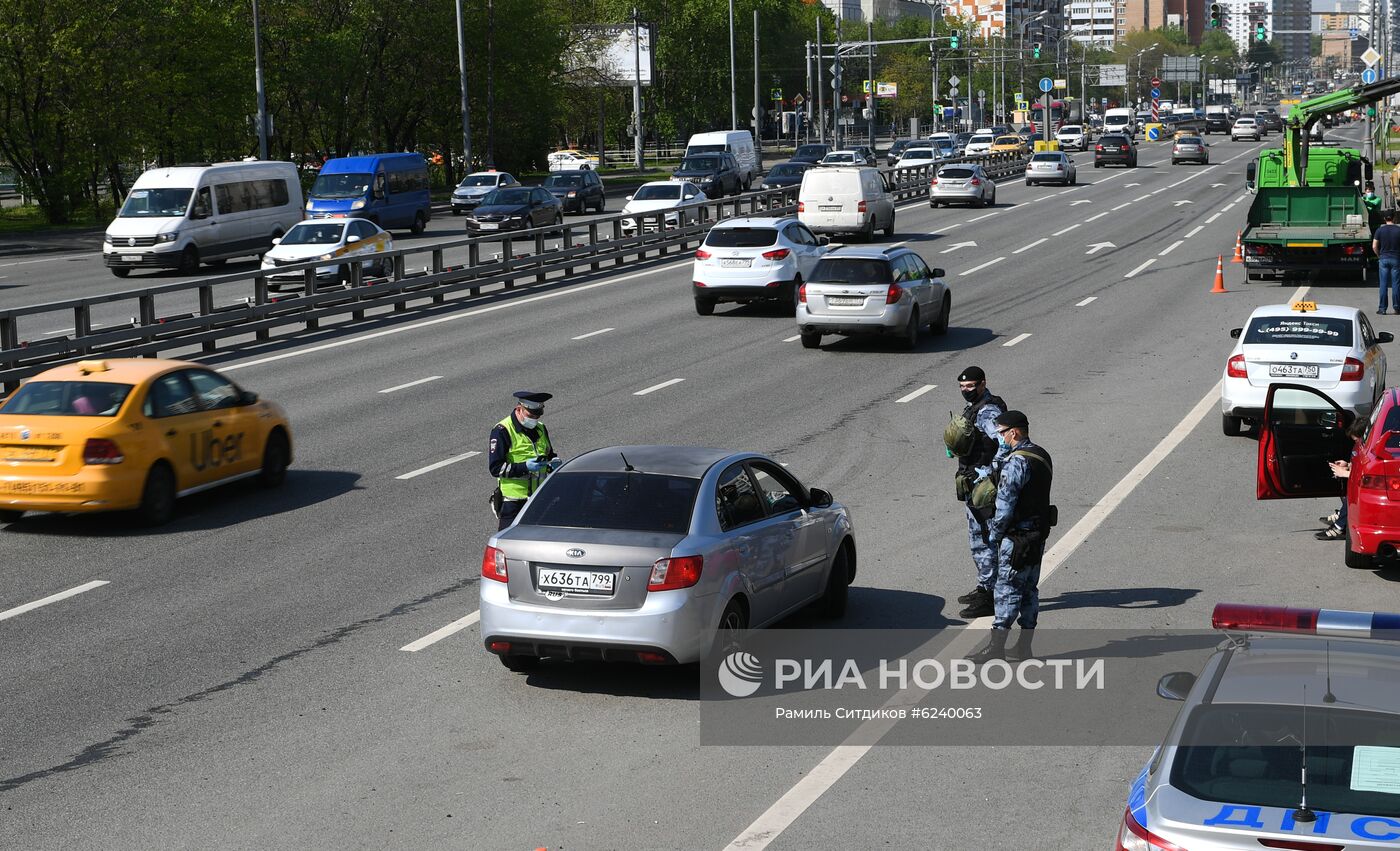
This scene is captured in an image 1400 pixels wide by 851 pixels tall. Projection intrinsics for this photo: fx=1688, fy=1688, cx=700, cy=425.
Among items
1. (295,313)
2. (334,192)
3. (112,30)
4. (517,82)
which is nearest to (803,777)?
(295,313)

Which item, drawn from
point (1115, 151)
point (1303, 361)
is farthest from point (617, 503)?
point (1115, 151)

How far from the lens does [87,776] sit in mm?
8469

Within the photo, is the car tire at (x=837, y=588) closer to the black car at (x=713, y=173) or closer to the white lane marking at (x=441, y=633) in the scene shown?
the white lane marking at (x=441, y=633)

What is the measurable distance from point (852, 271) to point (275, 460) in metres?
11.7

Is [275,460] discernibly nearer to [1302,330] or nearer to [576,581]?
[576,581]

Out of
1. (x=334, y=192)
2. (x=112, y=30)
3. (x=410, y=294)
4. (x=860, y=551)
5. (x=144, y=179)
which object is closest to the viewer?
A: (x=860, y=551)

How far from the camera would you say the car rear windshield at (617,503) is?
9.90 m

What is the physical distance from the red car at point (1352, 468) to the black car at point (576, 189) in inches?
1815

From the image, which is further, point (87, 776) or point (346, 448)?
point (346, 448)

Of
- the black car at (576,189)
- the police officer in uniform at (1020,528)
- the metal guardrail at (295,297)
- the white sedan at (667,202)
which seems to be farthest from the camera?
the black car at (576,189)

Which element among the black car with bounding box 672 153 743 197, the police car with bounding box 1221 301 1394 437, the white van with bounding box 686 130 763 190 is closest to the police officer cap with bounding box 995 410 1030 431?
the police car with bounding box 1221 301 1394 437

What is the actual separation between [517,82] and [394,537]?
Answer: 69.5 metres

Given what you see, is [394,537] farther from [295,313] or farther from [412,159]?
[412,159]

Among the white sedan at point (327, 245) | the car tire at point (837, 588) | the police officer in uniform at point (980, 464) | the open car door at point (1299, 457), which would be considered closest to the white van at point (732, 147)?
the white sedan at point (327, 245)
